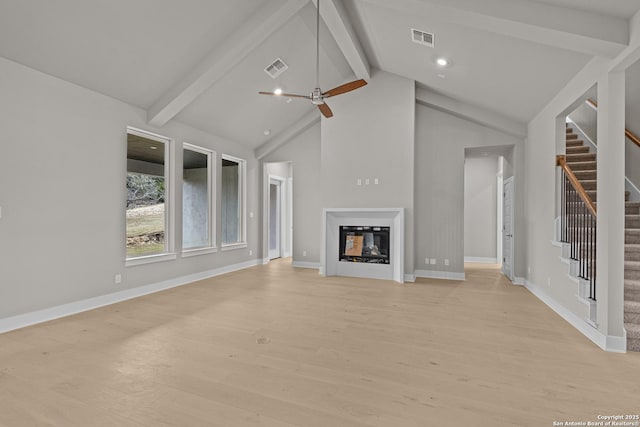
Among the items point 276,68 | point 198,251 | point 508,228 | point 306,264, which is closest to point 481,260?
point 508,228

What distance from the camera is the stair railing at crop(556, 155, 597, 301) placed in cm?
332

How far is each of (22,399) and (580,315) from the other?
499 cm

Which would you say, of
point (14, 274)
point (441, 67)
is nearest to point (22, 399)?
point (14, 274)

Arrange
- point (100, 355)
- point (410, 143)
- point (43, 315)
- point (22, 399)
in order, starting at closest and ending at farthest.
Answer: point (22, 399) < point (100, 355) < point (43, 315) < point (410, 143)

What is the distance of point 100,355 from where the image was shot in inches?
110

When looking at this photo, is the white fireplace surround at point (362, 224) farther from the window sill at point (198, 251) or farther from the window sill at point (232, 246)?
the window sill at point (198, 251)

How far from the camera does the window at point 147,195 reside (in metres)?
4.97

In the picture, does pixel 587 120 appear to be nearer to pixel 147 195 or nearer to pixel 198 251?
pixel 198 251

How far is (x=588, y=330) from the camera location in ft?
10.7

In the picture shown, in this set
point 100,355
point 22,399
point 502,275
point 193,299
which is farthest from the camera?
point 502,275

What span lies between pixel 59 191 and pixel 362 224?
4.78 m

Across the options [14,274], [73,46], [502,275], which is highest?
[73,46]

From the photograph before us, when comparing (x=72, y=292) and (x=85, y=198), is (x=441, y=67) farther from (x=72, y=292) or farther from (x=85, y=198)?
(x=72, y=292)

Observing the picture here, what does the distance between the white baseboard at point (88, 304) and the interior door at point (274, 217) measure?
2685mm
